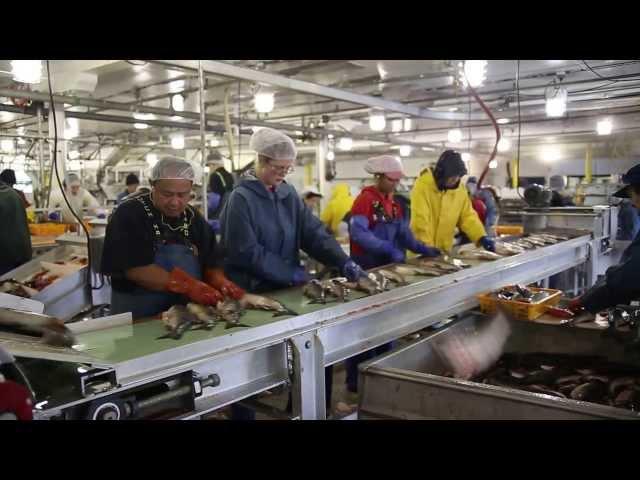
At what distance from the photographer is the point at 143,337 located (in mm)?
2002

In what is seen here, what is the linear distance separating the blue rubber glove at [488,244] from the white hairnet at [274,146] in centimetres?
229

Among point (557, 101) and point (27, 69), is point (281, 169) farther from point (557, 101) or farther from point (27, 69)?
point (557, 101)

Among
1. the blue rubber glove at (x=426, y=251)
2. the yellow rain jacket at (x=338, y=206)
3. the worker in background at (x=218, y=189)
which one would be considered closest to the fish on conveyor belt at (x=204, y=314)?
the blue rubber glove at (x=426, y=251)

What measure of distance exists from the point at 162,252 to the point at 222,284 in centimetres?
37

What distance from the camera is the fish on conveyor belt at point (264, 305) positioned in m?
2.36

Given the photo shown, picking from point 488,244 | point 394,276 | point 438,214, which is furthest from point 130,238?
point 488,244

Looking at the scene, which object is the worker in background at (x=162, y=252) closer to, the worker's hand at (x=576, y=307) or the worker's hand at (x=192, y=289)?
the worker's hand at (x=192, y=289)

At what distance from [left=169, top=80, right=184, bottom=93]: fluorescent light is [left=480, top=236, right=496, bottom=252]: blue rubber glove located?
483cm

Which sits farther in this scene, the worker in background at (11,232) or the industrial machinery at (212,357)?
the worker in background at (11,232)

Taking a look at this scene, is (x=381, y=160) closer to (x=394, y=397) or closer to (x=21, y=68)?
(x=394, y=397)

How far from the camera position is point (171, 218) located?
2861 mm

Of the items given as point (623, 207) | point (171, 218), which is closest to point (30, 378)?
point (171, 218)

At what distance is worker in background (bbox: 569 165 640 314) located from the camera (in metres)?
2.71

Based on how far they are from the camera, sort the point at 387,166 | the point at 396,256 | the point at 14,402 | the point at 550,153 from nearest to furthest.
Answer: the point at 14,402, the point at 396,256, the point at 387,166, the point at 550,153
